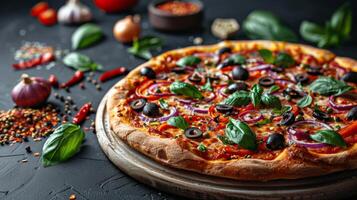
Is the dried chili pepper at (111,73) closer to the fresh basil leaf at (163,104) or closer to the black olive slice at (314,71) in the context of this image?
the fresh basil leaf at (163,104)

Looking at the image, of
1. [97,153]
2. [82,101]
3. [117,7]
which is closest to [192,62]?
[82,101]

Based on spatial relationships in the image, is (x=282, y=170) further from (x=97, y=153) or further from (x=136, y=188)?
(x=97, y=153)

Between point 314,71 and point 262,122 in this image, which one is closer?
point 262,122

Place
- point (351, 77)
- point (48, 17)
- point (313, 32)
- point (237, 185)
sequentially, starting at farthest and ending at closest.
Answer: point (48, 17) < point (313, 32) < point (351, 77) < point (237, 185)

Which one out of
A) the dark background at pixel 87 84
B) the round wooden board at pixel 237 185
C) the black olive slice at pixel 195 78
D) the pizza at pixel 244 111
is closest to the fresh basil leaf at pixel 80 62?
the dark background at pixel 87 84

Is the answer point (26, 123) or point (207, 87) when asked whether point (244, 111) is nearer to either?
point (207, 87)

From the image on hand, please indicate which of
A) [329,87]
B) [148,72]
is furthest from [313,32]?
[148,72]

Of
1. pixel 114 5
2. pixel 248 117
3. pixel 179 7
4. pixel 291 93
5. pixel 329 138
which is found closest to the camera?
pixel 329 138
